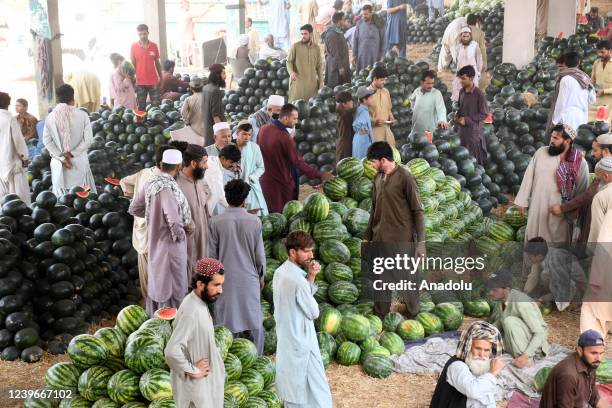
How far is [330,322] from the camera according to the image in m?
6.40

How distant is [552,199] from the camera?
7516 mm

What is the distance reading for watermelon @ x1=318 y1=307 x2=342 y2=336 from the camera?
6.39m

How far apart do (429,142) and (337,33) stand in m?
4.82

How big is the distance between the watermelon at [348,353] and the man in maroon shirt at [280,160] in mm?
2238

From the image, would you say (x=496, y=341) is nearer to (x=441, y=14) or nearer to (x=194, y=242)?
(x=194, y=242)

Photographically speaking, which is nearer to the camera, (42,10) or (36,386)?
(36,386)

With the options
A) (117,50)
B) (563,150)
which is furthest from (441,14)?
(563,150)

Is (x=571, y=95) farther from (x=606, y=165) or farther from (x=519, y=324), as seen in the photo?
(x=519, y=324)

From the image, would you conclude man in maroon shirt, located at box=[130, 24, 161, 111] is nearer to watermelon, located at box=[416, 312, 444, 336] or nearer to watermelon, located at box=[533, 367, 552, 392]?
watermelon, located at box=[416, 312, 444, 336]

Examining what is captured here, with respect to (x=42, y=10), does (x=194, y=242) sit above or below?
below

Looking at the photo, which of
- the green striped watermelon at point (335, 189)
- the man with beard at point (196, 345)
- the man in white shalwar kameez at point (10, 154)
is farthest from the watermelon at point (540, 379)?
the man in white shalwar kameez at point (10, 154)

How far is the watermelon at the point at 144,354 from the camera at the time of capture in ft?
15.8

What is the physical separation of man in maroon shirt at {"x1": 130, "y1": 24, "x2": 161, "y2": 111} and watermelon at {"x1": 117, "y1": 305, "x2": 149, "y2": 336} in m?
10.1

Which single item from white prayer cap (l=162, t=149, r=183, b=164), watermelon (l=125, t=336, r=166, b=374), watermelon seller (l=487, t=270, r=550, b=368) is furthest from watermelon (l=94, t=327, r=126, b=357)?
watermelon seller (l=487, t=270, r=550, b=368)
